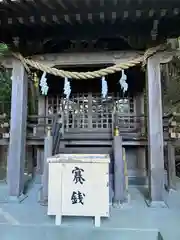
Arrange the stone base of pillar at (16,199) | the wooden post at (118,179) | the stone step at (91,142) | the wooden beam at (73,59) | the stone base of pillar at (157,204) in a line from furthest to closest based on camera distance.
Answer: the stone step at (91,142), the wooden beam at (73,59), the stone base of pillar at (16,199), the wooden post at (118,179), the stone base of pillar at (157,204)

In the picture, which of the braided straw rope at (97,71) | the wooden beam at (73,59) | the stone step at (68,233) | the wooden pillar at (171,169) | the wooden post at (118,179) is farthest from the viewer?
the wooden pillar at (171,169)

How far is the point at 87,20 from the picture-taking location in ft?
10.5

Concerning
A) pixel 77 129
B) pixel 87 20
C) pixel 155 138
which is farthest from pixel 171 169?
pixel 87 20

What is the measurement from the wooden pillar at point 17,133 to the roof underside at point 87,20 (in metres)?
0.58

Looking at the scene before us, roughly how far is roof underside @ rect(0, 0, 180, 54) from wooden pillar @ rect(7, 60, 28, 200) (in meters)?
0.58

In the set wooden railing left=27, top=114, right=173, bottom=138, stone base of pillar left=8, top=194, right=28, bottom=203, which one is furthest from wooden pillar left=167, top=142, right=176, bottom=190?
stone base of pillar left=8, top=194, right=28, bottom=203

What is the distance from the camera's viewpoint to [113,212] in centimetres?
296

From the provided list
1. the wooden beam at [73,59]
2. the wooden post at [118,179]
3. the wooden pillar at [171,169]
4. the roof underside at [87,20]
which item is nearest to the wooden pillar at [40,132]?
the wooden beam at [73,59]

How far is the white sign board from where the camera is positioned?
2.58 meters

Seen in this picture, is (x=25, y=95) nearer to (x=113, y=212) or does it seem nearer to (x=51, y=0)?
(x=51, y=0)

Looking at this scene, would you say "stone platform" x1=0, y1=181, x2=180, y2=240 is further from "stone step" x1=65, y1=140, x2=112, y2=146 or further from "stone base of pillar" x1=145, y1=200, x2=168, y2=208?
"stone step" x1=65, y1=140, x2=112, y2=146

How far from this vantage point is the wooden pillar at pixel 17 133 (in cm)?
356

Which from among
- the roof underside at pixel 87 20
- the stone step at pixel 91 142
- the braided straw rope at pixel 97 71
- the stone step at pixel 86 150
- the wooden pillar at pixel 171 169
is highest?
the roof underside at pixel 87 20

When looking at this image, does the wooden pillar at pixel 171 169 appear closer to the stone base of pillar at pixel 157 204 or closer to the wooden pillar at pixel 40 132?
the stone base of pillar at pixel 157 204
